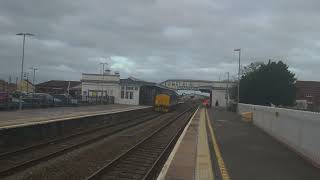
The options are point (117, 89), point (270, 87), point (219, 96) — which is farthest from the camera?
point (219, 96)

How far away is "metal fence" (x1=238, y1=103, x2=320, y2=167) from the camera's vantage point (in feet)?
54.8

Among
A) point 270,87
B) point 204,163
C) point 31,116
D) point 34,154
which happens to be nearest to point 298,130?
point 204,163

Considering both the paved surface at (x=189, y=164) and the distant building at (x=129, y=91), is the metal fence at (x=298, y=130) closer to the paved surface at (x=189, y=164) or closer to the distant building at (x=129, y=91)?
the paved surface at (x=189, y=164)

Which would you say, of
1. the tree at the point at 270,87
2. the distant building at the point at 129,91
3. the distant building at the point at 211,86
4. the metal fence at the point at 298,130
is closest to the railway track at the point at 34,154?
the metal fence at the point at 298,130

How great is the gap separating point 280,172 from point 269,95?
74.0m

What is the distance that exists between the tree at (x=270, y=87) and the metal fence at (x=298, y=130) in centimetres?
5862

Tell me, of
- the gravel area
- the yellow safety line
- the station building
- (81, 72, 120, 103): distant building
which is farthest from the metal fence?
(81, 72, 120, 103): distant building

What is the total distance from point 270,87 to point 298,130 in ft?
226

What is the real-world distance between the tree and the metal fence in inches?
2308

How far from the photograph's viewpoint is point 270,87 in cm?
8744

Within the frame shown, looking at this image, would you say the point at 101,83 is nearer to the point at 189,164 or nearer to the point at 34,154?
the point at 34,154

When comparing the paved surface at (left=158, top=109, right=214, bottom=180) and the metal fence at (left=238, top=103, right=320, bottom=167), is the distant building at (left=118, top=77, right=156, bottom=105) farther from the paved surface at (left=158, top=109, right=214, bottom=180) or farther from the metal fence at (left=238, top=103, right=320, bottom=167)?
the paved surface at (left=158, top=109, right=214, bottom=180)

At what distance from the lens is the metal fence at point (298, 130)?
54.8ft

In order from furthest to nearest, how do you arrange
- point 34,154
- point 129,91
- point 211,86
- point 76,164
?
point 211,86 → point 129,91 → point 34,154 → point 76,164
